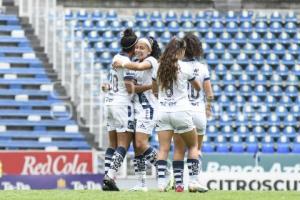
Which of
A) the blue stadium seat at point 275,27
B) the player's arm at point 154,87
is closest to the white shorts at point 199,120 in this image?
the player's arm at point 154,87

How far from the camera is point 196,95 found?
42.7 ft

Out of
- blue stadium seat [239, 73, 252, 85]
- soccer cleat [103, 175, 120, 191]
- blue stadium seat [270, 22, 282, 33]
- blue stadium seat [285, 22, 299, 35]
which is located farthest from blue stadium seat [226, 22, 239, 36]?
soccer cleat [103, 175, 120, 191]

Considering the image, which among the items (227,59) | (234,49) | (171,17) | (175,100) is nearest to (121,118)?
(175,100)

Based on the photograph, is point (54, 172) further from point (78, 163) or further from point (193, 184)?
point (193, 184)

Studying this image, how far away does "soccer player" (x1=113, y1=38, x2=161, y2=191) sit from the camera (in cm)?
1299

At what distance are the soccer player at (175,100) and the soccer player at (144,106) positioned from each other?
1.70 ft

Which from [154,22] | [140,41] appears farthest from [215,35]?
[140,41]

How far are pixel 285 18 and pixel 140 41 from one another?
15288 mm

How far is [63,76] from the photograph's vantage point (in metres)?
24.1

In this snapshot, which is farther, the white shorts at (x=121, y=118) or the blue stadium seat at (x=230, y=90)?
the blue stadium seat at (x=230, y=90)

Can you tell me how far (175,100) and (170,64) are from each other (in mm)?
453

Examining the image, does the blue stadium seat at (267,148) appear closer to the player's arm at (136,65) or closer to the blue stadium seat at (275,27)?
the blue stadium seat at (275,27)

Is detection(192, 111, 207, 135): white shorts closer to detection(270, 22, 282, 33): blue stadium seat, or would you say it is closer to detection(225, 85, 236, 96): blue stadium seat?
detection(225, 85, 236, 96): blue stadium seat

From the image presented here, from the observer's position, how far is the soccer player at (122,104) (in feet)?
42.8
